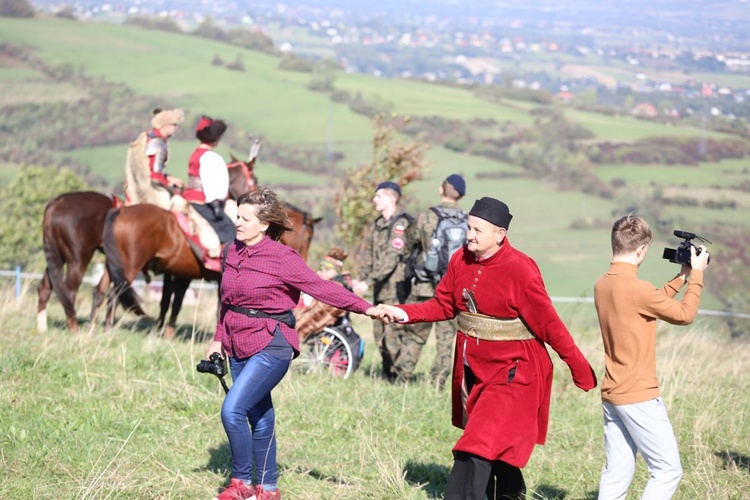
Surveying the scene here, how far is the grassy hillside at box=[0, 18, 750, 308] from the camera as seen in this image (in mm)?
56281

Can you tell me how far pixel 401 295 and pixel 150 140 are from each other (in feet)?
12.8

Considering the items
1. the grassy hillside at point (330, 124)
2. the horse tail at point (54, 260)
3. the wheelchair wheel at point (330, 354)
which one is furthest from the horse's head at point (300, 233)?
the grassy hillside at point (330, 124)

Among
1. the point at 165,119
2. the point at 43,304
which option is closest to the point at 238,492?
the point at 165,119

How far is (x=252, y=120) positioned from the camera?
83.9 meters

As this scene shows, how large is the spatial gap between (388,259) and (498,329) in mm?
3637

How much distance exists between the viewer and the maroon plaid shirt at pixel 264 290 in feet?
17.3

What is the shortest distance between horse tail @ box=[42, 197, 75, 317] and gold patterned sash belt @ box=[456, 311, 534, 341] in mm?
7322

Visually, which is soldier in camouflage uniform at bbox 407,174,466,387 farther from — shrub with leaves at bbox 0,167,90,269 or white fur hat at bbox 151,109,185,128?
shrub with leaves at bbox 0,167,90,269

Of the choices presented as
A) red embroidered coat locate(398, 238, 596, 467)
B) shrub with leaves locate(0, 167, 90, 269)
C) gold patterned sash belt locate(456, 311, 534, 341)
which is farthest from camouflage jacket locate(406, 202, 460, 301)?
shrub with leaves locate(0, 167, 90, 269)

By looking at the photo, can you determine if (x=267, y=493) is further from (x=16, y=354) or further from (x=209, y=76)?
(x=209, y=76)

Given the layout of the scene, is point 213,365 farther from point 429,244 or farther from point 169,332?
point 169,332

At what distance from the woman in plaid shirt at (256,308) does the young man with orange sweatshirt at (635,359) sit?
131 cm

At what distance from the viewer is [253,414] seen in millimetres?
5461

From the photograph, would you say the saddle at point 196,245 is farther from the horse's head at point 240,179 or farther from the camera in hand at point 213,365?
the camera in hand at point 213,365
